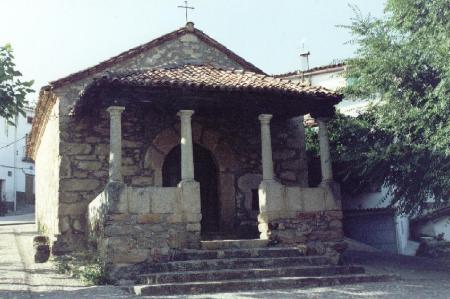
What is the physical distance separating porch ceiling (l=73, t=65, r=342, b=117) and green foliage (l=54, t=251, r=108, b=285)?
2.30 meters

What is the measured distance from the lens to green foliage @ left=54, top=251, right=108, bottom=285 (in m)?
6.64

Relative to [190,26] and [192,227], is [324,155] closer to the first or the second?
[192,227]

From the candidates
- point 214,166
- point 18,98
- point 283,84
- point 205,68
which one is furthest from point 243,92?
point 18,98

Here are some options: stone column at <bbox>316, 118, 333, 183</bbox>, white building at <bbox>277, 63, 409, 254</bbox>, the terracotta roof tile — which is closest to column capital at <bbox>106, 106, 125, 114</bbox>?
the terracotta roof tile

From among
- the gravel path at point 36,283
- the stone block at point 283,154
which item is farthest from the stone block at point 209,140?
the gravel path at point 36,283

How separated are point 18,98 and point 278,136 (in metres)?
5.10

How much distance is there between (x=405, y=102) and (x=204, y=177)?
12.6 feet

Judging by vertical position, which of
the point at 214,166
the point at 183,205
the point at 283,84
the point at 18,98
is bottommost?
the point at 183,205

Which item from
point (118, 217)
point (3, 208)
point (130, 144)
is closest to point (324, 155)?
point (130, 144)

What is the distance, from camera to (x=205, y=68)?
30.1 ft

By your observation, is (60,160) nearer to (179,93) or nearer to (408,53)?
(179,93)

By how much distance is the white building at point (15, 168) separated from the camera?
2911 centimetres

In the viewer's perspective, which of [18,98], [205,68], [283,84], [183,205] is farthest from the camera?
[205,68]

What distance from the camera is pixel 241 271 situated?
21.6ft
